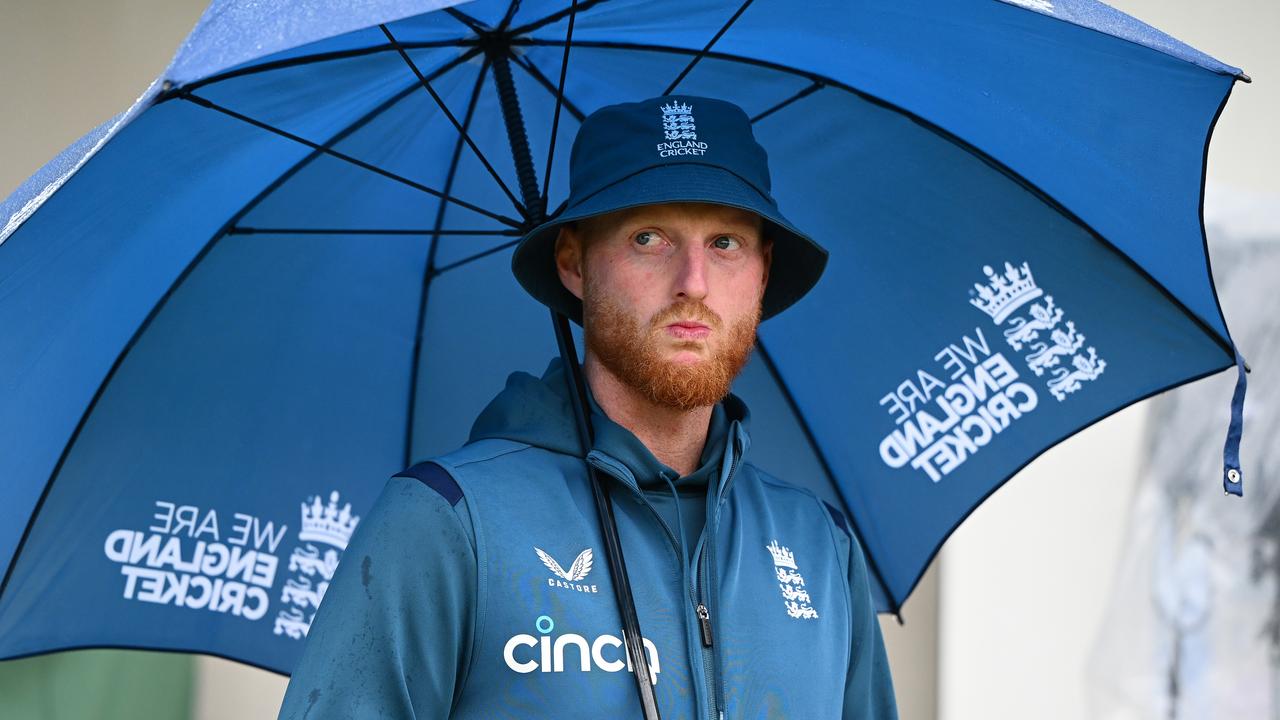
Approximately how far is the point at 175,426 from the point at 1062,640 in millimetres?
2264

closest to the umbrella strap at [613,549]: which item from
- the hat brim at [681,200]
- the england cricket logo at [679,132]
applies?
the hat brim at [681,200]

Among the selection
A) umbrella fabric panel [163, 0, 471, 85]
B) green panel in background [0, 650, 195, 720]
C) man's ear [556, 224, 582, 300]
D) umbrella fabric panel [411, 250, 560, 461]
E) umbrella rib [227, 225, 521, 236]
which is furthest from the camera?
green panel in background [0, 650, 195, 720]

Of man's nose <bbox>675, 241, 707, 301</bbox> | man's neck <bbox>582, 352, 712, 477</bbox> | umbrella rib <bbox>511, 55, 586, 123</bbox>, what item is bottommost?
man's neck <bbox>582, 352, 712, 477</bbox>

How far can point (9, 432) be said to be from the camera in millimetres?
2146

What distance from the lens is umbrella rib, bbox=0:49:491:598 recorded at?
2.23 meters

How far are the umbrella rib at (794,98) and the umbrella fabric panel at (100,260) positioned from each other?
2.37 feet

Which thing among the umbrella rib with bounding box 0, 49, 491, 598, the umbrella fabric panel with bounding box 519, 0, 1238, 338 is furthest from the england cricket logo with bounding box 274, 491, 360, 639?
the umbrella fabric panel with bounding box 519, 0, 1238, 338

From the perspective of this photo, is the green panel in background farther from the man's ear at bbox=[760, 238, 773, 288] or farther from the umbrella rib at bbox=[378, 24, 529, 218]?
the man's ear at bbox=[760, 238, 773, 288]

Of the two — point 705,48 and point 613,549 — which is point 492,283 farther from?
point 613,549

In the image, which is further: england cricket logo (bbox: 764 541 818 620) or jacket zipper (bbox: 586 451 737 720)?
england cricket logo (bbox: 764 541 818 620)

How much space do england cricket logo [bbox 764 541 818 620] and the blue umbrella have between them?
17.5 inches

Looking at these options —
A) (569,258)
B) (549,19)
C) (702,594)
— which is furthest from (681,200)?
(702,594)

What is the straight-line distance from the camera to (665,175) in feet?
6.69

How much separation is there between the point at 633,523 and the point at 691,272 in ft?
→ 1.13
